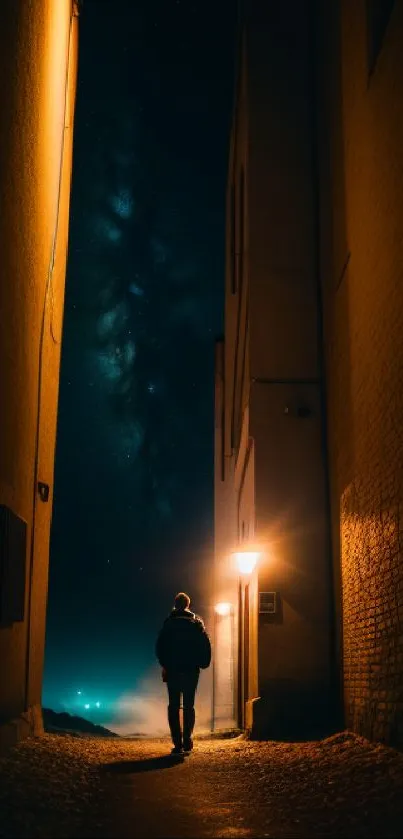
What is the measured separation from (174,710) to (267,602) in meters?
2.51

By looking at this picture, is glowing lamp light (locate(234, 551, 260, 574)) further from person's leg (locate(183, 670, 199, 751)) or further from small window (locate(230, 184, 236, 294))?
small window (locate(230, 184, 236, 294))

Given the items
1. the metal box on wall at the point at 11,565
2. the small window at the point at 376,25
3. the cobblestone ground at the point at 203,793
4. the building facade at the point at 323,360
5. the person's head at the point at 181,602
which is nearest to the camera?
the cobblestone ground at the point at 203,793

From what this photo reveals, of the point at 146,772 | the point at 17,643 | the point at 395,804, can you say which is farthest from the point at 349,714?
the point at 395,804

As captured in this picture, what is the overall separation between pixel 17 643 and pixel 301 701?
425cm

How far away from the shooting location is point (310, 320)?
1230 centimetres

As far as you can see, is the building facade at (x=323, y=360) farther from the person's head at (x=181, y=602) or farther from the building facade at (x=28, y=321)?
the building facade at (x=28, y=321)

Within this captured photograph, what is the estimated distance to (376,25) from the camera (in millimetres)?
8719

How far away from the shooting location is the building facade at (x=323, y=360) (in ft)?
26.0

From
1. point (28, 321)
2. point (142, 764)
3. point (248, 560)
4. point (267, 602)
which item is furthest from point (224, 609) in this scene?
point (28, 321)

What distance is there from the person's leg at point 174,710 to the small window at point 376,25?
6.60 metres

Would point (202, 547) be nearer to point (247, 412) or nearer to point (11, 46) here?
point (247, 412)

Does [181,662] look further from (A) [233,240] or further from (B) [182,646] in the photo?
(A) [233,240]

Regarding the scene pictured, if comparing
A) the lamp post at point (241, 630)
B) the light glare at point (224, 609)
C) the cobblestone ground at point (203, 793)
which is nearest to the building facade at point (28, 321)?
the cobblestone ground at point (203, 793)

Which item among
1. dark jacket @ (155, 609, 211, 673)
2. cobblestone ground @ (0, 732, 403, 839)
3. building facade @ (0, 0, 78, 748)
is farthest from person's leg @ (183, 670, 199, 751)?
building facade @ (0, 0, 78, 748)
